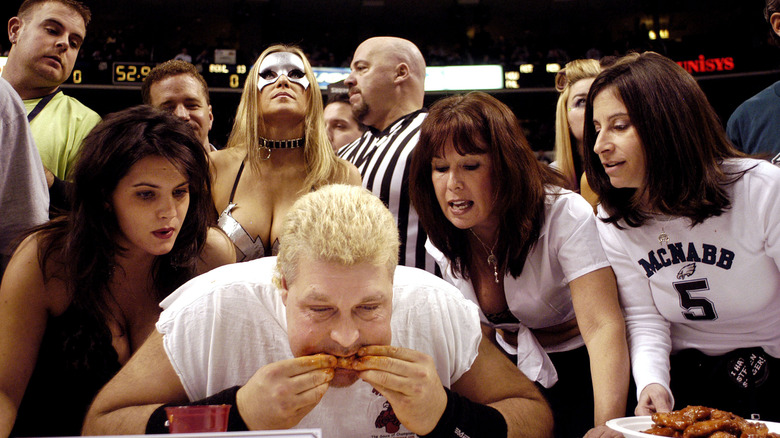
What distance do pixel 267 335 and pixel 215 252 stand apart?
2.17 ft

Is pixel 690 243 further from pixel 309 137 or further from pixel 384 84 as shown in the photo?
pixel 384 84

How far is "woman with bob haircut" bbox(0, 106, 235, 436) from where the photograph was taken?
1858 mm

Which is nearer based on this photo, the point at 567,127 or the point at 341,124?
the point at 567,127

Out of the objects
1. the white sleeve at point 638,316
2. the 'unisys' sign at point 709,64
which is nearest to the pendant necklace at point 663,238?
the white sleeve at point 638,316

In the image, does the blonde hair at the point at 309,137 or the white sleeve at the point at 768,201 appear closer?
the white sleeve at the point at 768,201

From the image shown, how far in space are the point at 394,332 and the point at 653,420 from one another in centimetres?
70

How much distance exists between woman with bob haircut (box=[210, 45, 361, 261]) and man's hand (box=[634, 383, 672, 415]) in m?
1.52

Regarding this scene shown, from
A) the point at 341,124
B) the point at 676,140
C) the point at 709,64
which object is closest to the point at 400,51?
the point at 341,124

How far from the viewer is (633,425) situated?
1582mm

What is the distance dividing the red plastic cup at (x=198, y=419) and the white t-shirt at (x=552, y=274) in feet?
4.06

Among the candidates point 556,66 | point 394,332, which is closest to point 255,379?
point 394,332

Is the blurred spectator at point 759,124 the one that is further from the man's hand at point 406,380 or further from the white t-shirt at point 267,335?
the man's hand at point 406,380

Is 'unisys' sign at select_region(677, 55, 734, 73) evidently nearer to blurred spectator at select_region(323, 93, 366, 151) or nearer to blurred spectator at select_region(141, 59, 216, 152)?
blurred spectator at select_region(323, 93, 366, 151)

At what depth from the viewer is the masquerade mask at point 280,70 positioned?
2.99 m
